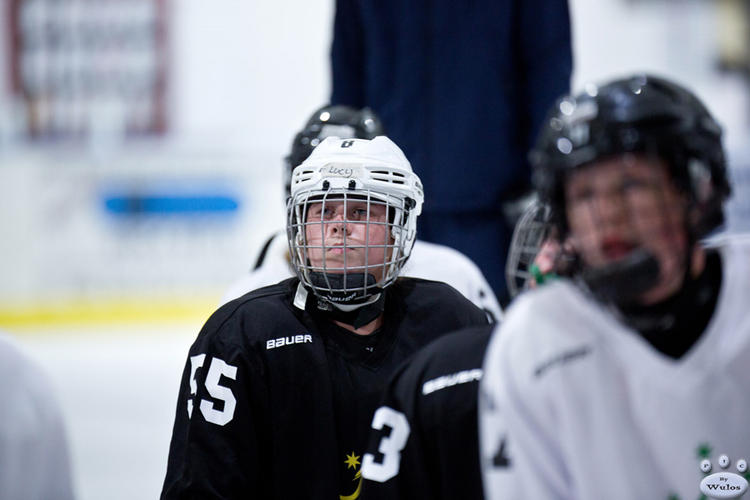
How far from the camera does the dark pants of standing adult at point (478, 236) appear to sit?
2668mm

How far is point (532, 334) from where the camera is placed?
1034mm

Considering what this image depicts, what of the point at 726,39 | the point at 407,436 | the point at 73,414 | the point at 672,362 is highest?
the point at 726,39

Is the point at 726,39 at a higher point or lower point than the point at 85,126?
higher

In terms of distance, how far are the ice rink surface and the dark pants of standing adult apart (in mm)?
1189

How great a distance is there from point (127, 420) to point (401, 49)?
96.4 inches

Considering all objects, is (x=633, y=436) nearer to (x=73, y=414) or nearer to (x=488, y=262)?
(x=488, y=262)

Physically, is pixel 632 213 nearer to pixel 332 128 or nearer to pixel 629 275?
pixel 629 275

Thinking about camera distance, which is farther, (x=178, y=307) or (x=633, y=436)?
(x=178, y=307)

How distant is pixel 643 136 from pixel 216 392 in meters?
0.79

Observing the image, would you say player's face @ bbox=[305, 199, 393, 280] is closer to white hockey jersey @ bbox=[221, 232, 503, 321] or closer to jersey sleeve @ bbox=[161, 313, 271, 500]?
jersey sleeve @ bbox=[161, 313, 271, 500]

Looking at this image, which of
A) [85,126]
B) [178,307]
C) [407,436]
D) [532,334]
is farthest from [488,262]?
[85,126]

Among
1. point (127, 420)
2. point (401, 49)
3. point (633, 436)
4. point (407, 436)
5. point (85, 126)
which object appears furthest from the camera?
point (85, 126)

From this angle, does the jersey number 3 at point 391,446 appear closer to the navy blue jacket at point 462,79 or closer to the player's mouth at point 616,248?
the player's mouth at point 616,248

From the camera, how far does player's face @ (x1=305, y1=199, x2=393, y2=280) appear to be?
162 cm
